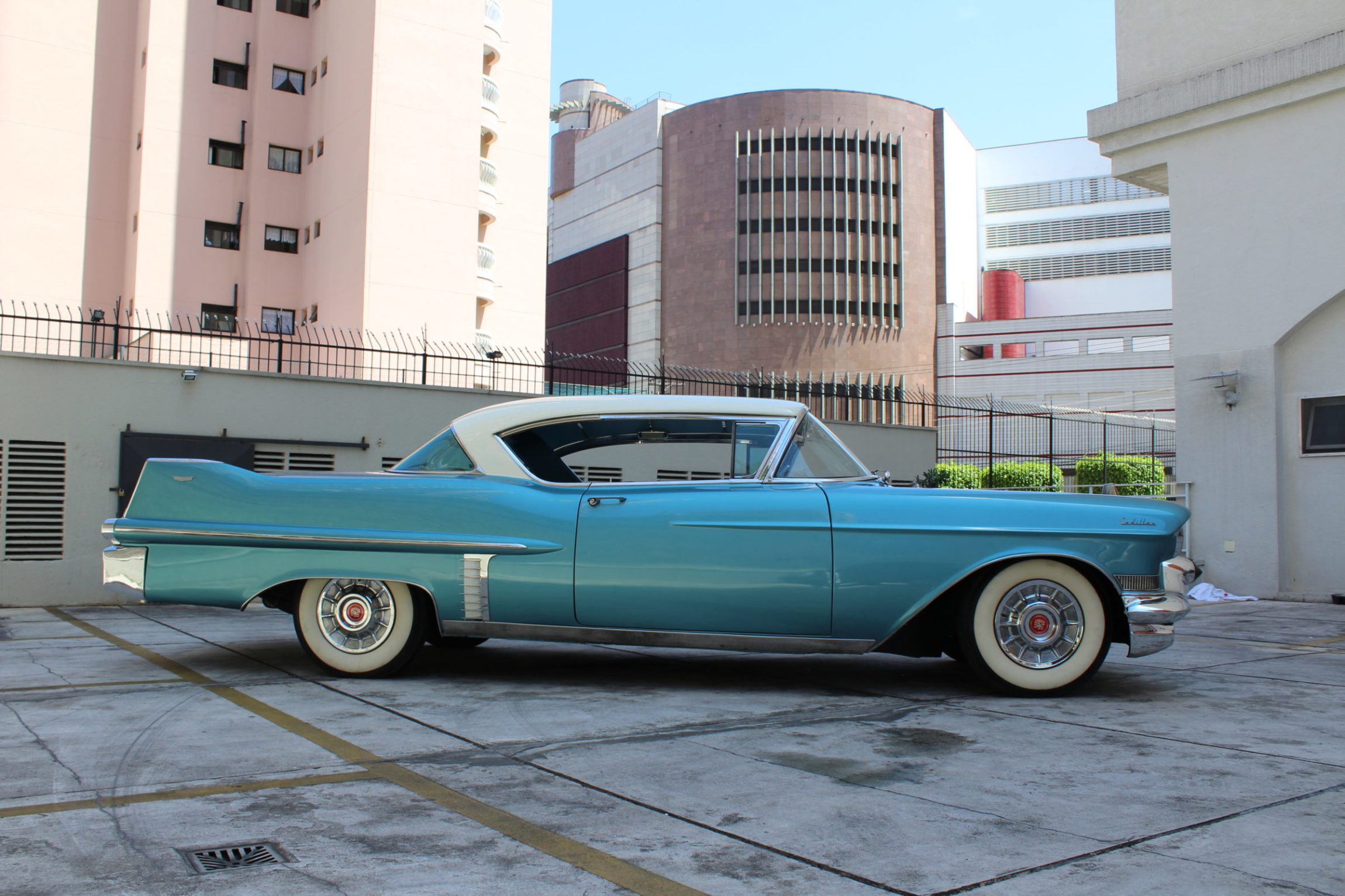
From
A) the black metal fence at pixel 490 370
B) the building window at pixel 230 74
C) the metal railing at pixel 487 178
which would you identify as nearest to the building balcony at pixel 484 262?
the metal railing at pixel 487 178

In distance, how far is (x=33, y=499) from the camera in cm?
1123

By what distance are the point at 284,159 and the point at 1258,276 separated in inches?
1039

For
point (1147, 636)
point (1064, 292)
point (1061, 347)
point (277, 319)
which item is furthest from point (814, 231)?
point (1147, 636)

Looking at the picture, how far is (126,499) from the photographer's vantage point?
454 inches

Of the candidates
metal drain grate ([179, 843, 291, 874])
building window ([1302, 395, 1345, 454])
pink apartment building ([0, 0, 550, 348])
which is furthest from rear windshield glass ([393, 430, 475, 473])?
pink apartment building ([0, 0, 550, 348])

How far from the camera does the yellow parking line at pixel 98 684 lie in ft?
16.5

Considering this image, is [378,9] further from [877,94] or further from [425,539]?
[877,94]

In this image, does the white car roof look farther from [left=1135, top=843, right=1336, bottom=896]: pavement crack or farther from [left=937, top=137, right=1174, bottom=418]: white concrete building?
[left=937, top=137, right=1174, bottom=418]: white concrete building

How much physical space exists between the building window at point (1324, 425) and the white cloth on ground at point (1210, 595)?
2.02m

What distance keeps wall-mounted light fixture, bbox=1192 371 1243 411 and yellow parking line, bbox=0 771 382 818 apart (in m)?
12.9

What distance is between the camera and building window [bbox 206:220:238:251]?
2905 centimetres

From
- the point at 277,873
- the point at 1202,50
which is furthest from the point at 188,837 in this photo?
the point at 1202,50

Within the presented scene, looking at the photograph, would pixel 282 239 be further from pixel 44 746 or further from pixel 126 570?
pixel 44 746

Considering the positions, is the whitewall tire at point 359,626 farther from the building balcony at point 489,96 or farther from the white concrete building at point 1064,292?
the white concrete building at point 1064,292
